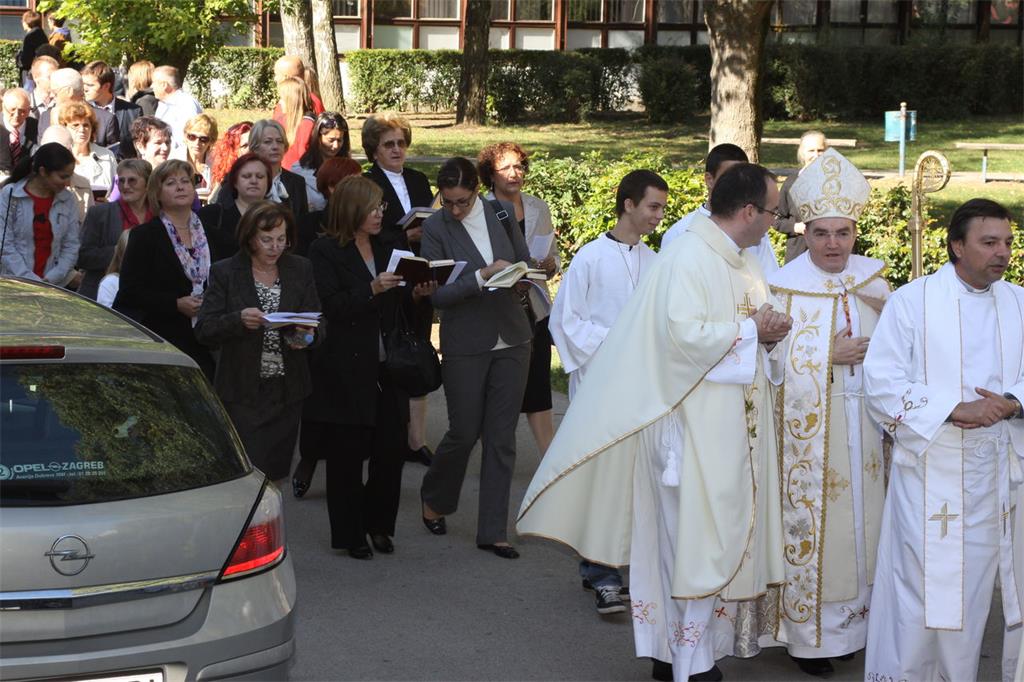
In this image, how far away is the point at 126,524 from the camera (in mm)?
4508

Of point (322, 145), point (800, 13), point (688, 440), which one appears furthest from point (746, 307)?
point (800, 13)

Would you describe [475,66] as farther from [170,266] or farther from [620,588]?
[620,588]

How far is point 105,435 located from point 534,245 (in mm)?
4423

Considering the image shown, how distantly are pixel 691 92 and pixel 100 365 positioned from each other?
97.7 feet

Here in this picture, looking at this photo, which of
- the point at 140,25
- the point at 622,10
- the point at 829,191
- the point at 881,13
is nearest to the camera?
the point at 829,191

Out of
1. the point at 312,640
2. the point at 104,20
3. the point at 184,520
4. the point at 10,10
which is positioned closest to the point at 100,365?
the point at 184,520

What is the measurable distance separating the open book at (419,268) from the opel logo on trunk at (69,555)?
3.26m

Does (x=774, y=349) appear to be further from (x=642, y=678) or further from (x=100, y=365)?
(x=100, y=365)

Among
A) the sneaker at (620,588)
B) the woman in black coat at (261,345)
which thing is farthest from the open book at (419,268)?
the sneaker at (620,588)

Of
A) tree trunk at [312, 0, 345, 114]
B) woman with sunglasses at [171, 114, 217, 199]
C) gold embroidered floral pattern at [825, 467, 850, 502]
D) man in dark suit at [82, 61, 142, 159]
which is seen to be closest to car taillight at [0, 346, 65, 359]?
gold embroidered floral pattern at [825, 467, 850, 502]

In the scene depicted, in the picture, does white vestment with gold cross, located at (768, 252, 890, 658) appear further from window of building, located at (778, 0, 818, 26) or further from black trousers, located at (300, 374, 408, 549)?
window of building, located at (778, 0, 818, 26)

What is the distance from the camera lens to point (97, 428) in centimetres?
468

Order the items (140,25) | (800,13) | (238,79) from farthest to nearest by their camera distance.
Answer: (800,13) < (238,79) < (140,25)

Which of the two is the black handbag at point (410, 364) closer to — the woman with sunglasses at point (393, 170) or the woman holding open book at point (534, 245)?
the woman holding open book at point (534, 245)
